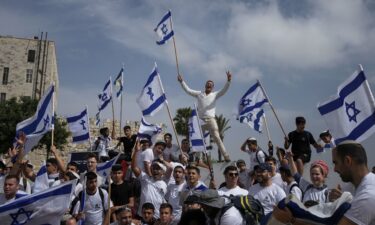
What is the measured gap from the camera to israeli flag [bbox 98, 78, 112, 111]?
1490cm

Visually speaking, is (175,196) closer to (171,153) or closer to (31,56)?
(171,153)

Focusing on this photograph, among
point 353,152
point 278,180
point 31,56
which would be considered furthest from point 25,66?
point 353,152

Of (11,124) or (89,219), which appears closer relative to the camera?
(89,219)

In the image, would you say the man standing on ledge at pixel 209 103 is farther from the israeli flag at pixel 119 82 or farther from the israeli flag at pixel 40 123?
the israeli flag at pixel 40 123

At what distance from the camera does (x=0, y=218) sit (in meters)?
4.60

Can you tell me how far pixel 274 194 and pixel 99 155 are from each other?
7.17 meters

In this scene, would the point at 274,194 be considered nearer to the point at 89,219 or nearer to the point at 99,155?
the point at 89,219

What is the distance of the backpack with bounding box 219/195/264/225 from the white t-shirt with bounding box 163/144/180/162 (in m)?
5.96

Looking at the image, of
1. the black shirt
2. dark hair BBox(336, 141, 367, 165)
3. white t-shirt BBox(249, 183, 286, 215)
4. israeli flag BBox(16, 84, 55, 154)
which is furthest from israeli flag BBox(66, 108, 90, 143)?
dark hair BBox(336, 141, 367, 165)

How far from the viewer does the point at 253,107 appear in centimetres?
1098

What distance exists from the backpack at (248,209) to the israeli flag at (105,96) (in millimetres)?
10937

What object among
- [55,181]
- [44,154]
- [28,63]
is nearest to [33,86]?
[28,63]

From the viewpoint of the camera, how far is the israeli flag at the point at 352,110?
505cm

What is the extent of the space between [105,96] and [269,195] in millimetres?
9956
